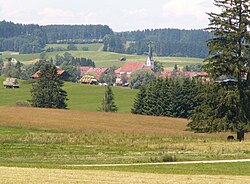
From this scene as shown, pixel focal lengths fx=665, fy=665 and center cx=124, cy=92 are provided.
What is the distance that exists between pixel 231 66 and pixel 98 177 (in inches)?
1162

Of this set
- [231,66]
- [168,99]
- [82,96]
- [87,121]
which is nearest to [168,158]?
[231,66]

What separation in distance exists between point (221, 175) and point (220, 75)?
27209mm

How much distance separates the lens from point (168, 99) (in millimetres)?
109625

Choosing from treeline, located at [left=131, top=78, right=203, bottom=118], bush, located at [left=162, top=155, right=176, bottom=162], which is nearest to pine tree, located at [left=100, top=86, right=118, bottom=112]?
treeline, located at [left=131, top=78, right=203, bottom=118]

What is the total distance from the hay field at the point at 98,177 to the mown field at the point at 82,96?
318 ft

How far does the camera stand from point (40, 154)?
130 feet

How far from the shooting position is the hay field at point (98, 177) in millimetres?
24648

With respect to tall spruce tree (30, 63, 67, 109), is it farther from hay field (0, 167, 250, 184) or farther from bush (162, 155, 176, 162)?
hay field (0, 167, 250, 184)

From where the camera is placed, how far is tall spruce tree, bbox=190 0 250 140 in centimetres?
5391

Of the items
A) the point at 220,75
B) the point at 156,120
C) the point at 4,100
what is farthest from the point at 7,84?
the point at 220,75

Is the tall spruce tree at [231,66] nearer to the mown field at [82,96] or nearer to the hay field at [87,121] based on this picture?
the hay field at [87,121]

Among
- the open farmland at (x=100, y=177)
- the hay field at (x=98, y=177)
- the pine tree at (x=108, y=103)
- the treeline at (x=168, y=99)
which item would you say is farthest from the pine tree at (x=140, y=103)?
the hay field at (x=98, y=177)

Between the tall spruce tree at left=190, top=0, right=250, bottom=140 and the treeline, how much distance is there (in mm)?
50671

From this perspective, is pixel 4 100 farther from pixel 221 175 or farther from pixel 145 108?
pixel 221 175
